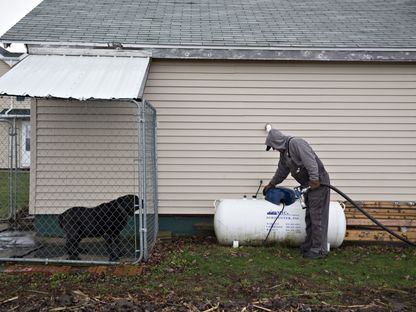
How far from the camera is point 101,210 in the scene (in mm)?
6059

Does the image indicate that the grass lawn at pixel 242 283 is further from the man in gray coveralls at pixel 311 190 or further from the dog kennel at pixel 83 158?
the dog kennel at pixel 83 158

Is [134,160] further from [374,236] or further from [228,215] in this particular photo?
[374,236]

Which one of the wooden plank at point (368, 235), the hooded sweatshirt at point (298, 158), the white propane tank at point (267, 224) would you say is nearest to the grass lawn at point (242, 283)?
the white propane tank at point (267, 224)

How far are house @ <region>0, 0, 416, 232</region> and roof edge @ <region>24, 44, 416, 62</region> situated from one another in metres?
0.02

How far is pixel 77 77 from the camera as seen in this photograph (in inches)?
251

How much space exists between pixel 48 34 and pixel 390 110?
6059mm

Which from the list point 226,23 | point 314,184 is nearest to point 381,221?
point 314,184

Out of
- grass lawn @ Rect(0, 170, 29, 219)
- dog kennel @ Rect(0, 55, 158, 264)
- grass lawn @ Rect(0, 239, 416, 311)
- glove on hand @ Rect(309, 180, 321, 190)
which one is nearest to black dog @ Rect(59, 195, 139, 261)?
grass lawn @ Rect(0, 239, 416, 311)

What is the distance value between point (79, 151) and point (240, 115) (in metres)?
2.82

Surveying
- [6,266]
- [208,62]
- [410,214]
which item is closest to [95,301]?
[6,266]

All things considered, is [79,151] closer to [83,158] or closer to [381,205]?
[83,158]

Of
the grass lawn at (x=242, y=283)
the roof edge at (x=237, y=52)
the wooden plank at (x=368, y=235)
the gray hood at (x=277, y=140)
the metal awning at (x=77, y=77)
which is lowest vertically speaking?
the grass lawn at (x=242, y=283)

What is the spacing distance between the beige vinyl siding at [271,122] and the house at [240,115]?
0.02 metres

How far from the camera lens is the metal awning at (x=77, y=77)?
225 inches
